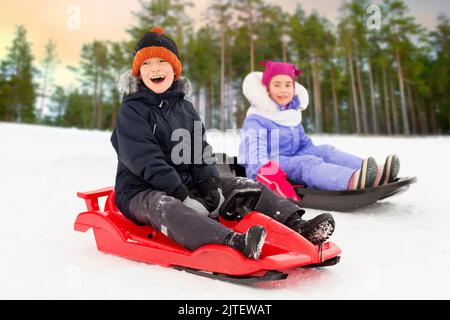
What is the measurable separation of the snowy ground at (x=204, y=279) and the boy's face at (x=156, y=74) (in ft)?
3.71

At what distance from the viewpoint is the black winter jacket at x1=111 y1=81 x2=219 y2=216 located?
103 inches

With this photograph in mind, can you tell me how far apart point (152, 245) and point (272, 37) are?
2478cm

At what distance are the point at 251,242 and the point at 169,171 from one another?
76cm

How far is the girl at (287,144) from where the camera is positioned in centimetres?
420

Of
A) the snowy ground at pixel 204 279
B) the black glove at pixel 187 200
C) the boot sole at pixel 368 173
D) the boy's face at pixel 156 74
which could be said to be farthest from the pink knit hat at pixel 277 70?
the black glove at pixel 187 200

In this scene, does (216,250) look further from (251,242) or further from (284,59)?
(284,59)

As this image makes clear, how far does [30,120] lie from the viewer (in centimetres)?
3925

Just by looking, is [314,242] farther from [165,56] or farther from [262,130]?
[262,130]

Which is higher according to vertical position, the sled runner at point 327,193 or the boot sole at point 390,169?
the boot sole at point 390,169

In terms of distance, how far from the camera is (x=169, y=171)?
2.59m

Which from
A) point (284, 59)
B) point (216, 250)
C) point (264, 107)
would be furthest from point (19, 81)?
point (216, 250)

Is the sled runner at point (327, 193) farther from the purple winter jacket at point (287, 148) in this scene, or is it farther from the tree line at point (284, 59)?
the tree line at point (284, 59)
